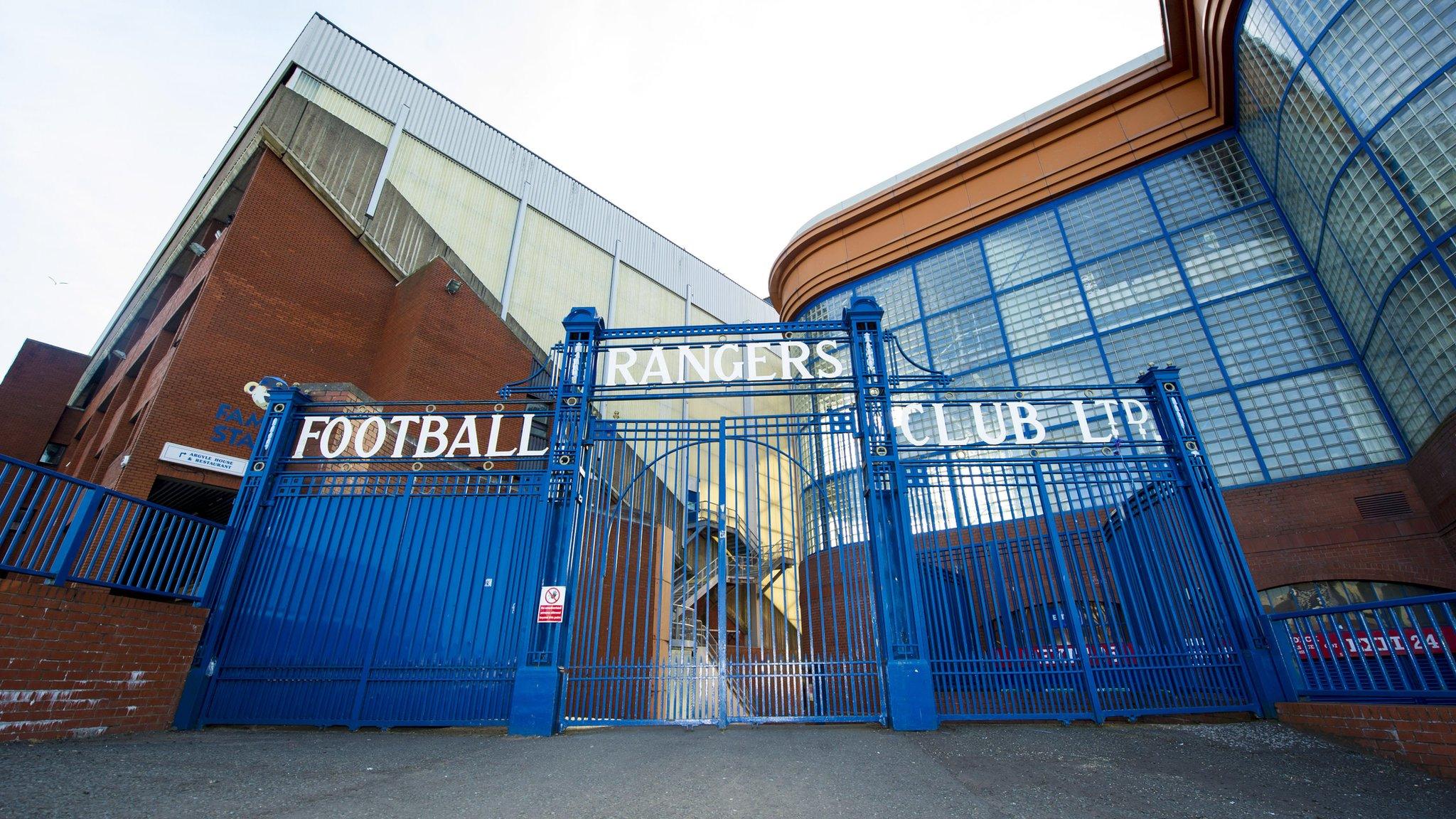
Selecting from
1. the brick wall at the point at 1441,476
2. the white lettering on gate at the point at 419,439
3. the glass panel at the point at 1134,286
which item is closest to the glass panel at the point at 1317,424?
the brick wall at the point at 1441,476

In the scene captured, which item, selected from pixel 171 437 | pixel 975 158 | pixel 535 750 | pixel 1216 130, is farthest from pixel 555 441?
pixel 1216 130

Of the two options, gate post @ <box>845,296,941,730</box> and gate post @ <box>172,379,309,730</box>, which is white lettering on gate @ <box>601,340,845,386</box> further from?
gate post @ <box>172,379,309,730</box>

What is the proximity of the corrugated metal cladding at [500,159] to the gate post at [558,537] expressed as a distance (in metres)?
20.0

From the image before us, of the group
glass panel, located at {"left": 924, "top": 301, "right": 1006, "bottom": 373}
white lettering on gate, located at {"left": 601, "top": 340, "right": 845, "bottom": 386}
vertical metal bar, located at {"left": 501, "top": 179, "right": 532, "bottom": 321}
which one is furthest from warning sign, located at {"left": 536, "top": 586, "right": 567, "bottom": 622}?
vertical metal bar, located at {"left": 501, "top": 179, "right": 532, "bottom": 321}

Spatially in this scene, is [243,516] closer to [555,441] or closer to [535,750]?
[555,441]

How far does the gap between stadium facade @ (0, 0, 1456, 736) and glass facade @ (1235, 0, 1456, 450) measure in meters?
0.06

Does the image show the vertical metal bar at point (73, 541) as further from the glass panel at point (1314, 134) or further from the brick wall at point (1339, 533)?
the glass panel at point (1314, 134)

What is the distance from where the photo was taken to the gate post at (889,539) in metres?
6.09

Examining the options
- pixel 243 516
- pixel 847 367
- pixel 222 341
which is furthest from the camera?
pixel 847 367

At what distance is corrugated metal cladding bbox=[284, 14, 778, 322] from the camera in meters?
21.7

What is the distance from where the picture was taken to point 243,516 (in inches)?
281

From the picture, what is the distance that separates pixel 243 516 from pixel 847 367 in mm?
14731

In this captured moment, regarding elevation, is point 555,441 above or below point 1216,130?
below

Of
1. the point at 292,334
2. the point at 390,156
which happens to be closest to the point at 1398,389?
the point at 292,334
